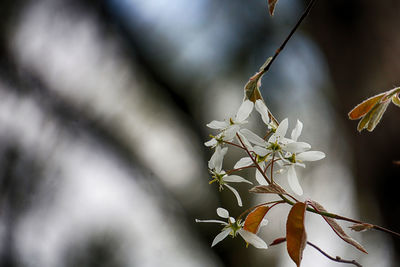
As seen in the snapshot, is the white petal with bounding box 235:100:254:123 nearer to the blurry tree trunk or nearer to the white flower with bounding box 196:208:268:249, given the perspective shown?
the white flower with bounding box 196:208:268:249

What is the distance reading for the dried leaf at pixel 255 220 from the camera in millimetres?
194

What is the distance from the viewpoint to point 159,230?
86cm

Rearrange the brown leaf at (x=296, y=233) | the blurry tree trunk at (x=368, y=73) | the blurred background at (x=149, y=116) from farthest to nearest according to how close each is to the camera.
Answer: the blurred background at (x=149, y=116)
the blurry tree trunk at (x=368, y=73)
the brown leaf at (x=296, y=233)

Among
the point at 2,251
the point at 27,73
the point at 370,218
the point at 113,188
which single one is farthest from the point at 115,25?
the point at 370,218

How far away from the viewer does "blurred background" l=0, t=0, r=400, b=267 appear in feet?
2.77

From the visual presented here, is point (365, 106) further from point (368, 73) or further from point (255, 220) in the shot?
point (368, 73)

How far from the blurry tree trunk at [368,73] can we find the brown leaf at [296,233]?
2.07 ft

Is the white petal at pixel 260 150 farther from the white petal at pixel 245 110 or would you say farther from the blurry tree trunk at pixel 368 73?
the blurry tree trunk at pixel 368 73

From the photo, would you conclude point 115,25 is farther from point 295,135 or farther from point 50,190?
point 295,135

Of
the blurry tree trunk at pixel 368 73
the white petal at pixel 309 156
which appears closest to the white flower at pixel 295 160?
the white petal at pixel 309 156

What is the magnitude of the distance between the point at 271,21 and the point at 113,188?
635 millimetres

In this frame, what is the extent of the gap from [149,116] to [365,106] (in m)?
0.73

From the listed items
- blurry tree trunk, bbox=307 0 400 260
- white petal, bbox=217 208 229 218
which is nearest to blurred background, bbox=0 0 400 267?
blurry tree trunk, bbox=307 0 400 260

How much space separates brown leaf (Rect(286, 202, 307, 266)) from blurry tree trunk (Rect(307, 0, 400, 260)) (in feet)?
2.07
